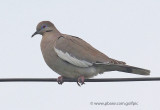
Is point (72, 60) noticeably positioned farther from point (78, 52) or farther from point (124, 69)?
point (124, 69)

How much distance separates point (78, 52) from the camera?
7.14m

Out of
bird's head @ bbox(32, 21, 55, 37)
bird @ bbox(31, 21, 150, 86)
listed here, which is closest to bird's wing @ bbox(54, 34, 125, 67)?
bird @ bbox(31, 21, 150, 86)

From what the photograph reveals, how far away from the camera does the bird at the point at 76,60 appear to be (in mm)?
6727

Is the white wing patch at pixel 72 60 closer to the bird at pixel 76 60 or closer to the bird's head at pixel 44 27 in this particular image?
the bird at pixel 76 60

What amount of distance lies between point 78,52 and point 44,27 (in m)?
0.96

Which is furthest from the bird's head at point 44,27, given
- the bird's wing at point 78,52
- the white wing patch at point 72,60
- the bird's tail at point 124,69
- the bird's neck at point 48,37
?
the bird's tail at point 124,69

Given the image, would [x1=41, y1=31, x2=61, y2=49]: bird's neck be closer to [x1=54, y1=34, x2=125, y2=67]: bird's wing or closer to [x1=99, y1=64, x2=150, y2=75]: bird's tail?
[x1=54, y1=34, x2=125, y2=67]: bird's wing

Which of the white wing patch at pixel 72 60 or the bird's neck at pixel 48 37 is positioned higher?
the bird's neck at pixel 48 37

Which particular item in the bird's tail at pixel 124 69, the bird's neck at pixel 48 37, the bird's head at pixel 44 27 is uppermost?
the bird's head at pixel 44 27

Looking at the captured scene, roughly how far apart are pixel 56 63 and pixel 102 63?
0.67 metres

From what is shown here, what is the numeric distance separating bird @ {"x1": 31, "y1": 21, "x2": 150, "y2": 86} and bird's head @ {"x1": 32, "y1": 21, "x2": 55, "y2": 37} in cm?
29

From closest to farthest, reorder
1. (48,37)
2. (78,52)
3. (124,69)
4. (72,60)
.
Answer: (124,69), (72,60), (78,52), (48,37)

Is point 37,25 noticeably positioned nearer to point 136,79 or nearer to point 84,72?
point 84,72

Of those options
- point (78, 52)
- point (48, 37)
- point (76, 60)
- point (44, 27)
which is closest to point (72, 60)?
point (76, 60)
